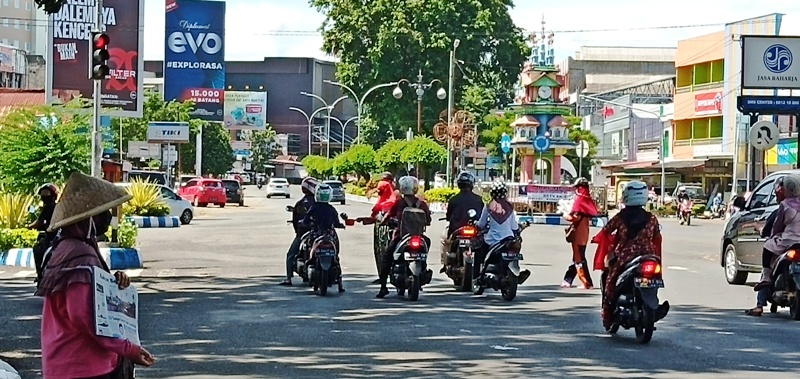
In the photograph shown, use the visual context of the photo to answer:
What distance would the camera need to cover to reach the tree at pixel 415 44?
6706 cm

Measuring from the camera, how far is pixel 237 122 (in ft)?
296

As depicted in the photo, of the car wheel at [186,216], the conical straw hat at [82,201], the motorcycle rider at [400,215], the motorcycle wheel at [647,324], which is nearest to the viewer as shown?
the conical straw hat at [82,201]

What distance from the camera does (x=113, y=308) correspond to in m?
5.07

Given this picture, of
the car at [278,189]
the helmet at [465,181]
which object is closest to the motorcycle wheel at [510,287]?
the helmet at [465,181]

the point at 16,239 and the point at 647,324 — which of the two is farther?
the point at 16,239

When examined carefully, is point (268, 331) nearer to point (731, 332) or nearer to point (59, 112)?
point (731, 332)

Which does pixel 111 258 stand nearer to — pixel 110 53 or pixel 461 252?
pixel 461 252

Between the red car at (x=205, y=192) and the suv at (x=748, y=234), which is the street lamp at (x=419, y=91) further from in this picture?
the suv at (x=748, y=234)

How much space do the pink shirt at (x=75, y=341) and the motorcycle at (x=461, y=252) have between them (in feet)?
37.0

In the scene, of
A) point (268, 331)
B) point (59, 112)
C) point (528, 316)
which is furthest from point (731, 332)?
point (59, 112)

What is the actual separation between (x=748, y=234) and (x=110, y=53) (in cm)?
1557

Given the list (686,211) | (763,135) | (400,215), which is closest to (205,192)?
(686,211)

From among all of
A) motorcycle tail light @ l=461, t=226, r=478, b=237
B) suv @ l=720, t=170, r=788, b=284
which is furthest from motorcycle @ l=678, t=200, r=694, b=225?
motorcycle tail light @ l=461, t=226, r=478, b=237

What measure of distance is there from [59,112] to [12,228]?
433 centimetres
